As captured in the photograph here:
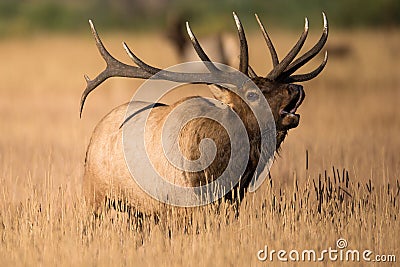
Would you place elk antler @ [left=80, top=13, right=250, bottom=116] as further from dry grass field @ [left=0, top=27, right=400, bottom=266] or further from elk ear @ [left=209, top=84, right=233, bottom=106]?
dry grass field @ [left=0, top=27, right=400, bottom=266]

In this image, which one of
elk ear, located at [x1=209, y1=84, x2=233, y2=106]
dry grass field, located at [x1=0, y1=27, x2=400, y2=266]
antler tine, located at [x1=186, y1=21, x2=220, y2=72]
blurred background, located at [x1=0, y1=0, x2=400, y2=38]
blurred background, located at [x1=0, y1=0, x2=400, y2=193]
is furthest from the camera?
blurred background, located at [x1=0, y1=0, x2=400, y2=38]

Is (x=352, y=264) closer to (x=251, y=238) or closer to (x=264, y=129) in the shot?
(x=251, y=238)

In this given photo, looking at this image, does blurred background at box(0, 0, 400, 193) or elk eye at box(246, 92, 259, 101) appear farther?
blurred background at box(0, 0, 400, 193)

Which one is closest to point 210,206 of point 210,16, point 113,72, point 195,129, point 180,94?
point 195,129

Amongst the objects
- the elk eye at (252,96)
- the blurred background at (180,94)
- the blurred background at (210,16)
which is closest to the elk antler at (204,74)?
the elk eye at (252,96)

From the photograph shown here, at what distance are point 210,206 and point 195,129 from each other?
1.98 feet

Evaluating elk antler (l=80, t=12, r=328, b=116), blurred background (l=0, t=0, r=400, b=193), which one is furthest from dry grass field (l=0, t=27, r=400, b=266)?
elk antler (l=80, t=12, r=328, b=116)

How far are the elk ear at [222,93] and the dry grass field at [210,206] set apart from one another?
26.8 inches

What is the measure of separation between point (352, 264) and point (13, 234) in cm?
251

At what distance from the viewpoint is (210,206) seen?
6.53m

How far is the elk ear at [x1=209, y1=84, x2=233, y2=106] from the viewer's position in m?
6.68

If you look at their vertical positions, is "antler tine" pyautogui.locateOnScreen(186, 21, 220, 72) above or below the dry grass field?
above

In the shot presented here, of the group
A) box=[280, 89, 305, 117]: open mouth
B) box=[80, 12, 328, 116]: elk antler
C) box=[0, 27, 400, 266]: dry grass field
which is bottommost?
box=[0, 27, 400, 266]: dry grass field

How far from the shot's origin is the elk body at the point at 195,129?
21.5 feet
